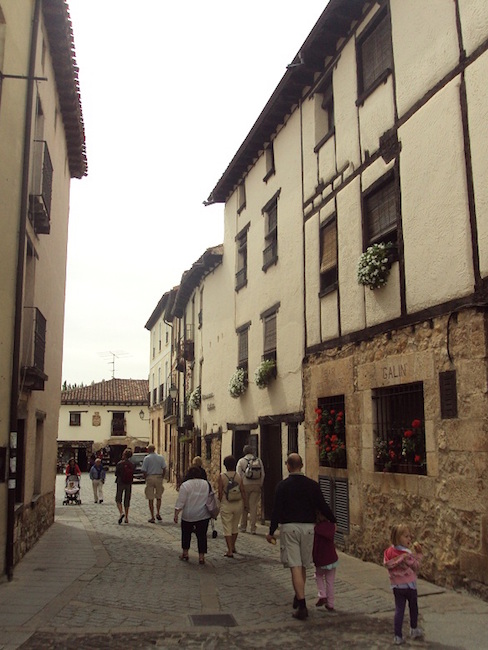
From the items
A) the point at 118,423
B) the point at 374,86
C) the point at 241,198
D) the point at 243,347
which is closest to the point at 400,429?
the point at 374,86

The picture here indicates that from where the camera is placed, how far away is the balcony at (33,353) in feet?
32.2

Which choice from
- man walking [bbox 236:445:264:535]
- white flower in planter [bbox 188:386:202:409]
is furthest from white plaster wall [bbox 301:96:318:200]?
white flower in planter [bbox 188:386:202:409]

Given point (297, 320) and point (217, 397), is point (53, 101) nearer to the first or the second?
point (297, 320)

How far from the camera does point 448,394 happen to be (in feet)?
25.6

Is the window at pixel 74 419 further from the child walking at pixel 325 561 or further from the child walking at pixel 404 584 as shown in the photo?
the child walking at pixel 404 584

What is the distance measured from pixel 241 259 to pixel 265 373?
15.9ft

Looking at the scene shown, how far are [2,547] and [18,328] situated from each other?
283cm

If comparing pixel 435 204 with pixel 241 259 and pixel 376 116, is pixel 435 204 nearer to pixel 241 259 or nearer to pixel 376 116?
pixel 376 116

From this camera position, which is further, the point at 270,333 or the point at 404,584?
the point at 270,333

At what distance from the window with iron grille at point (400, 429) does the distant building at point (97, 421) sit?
148 feet

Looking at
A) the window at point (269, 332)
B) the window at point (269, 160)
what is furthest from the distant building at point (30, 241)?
the window at point (269, 332)

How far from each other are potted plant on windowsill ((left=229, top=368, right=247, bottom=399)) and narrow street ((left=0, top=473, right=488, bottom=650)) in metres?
5.83

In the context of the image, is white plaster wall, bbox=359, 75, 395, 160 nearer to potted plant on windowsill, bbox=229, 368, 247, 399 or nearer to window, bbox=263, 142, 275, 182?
window, bbox=263, 142, 275, 182

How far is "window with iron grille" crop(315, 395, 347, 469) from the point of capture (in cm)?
1070
